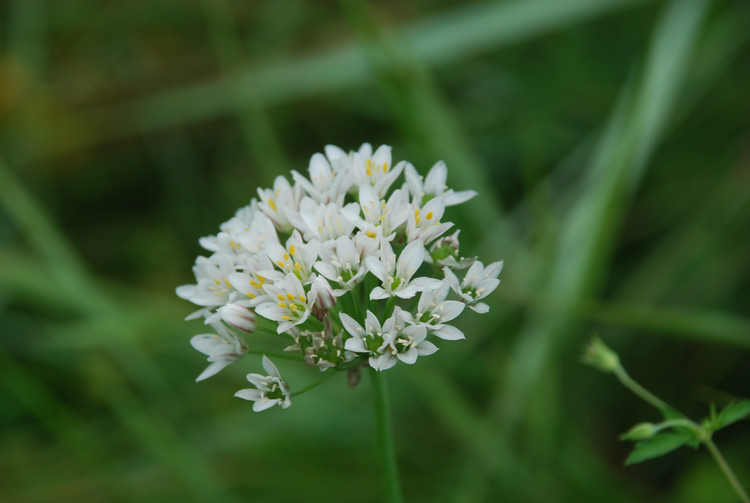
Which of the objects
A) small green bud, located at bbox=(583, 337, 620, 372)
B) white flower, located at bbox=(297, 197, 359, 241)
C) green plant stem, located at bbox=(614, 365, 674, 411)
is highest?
white flower, located at bbox=(297, 197, 359, 241)

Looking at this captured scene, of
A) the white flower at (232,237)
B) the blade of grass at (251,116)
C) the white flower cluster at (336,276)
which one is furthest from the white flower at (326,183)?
the blade of grass at (251,116)

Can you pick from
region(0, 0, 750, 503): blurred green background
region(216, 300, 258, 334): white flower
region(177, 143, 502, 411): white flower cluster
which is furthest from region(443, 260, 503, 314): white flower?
region(0, 0, 750, 503): blurred green background

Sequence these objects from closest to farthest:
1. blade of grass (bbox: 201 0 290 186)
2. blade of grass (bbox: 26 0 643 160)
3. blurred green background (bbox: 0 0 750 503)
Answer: blurred green background (bbox: 0 0 750 503)
blade of grass (bbox: 201 0 290 186)
blade of grass (bbox: 26 0 643 160)

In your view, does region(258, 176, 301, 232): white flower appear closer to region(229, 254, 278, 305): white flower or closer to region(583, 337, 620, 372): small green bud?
region(229, 254, 278, 305): white flower

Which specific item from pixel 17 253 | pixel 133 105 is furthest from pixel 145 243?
pixel 133 105

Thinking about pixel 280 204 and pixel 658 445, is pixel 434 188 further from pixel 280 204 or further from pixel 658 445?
pixel 658 445

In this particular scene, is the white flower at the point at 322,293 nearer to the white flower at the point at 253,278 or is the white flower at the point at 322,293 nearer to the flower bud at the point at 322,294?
the flower bud at the point at 322,294

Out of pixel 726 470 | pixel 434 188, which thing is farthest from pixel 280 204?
pixel 726 470
